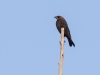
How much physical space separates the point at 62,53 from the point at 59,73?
0.54 metres

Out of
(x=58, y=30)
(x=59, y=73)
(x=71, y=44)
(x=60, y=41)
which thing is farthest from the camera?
(x=58, y=30)

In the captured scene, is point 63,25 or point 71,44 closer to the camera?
point 71,44

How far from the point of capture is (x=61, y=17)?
12.1m

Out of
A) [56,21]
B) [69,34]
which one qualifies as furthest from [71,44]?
[56,21]

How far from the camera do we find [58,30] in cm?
1150

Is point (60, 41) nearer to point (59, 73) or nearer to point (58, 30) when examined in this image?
point (59, 73)

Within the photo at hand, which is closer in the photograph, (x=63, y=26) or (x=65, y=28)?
(x=65, y=28)

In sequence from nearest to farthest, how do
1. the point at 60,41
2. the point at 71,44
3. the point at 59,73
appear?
the point at 59,73 < the point at 60,41 < the point at 71,44

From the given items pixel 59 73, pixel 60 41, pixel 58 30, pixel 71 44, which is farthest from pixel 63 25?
pixel 59 73

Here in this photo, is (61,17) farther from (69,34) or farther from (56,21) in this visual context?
(69,34)

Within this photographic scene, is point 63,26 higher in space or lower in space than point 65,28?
higher

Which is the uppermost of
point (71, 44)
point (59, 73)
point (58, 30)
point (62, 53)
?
point (58, 30)

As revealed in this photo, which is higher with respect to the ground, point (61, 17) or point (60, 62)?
point (61, 17)

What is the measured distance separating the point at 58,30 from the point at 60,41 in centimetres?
397
